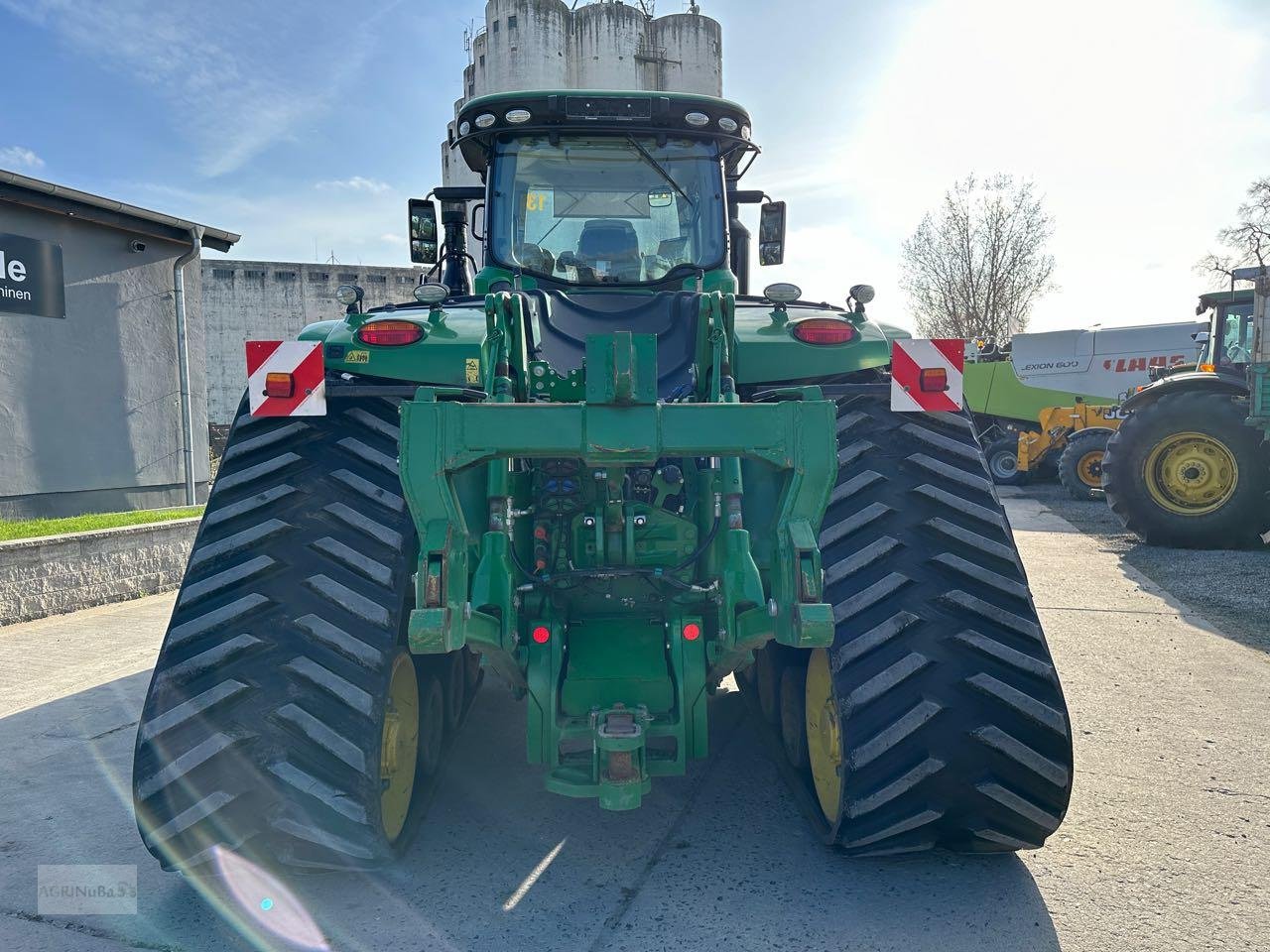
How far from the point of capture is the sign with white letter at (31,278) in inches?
317

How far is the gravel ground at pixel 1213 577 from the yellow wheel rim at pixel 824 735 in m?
4.12

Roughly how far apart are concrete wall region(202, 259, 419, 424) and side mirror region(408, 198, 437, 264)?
838 inches

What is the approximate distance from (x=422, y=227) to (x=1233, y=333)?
11.6 metres

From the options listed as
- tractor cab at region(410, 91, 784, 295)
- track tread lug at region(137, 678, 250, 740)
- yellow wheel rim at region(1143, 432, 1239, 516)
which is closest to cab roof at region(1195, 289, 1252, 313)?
yellow wheel rim at region(1143, 432, 1239, 516)

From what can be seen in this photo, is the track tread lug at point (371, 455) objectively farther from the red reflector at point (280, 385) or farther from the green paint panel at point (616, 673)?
the green paint panel at point (616, 673)

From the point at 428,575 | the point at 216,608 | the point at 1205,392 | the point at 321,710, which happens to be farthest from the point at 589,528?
the point at 1205,392

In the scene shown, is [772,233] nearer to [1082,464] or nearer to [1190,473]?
[1190,473]

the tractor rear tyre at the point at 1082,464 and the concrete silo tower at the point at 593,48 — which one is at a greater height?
the concrete silo tower at the point at 593,48

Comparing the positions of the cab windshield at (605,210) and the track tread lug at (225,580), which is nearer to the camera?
the track tread lug at (225,580)

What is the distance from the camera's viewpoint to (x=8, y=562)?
6.18 m

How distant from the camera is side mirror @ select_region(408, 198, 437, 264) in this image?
4.75 m

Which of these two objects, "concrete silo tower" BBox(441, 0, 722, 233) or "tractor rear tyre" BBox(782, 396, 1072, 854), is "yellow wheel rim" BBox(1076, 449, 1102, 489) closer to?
"tractor rear tyre" BBox(782, 396, 1072, 854)

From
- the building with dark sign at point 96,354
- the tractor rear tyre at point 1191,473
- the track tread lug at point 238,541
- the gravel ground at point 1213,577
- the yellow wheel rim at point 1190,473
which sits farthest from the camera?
the yellow wheel rim at point 1190,473

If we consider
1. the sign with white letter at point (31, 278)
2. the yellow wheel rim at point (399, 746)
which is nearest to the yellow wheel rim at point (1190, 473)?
the yellow wheel rim at point (399, 746)
